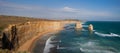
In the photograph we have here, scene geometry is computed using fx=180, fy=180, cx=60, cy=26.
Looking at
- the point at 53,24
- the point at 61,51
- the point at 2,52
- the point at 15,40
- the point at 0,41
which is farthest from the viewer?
the point at 53,24

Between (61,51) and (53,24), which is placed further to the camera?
(53,24)

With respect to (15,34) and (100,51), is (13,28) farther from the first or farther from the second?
(100,51)

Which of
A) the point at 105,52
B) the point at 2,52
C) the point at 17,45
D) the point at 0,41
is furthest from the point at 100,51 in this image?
the point at 2,52

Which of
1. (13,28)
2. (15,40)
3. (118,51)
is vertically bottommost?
(118,51)

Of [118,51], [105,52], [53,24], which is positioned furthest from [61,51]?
[53,24]

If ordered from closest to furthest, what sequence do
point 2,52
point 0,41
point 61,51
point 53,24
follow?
point 2,52 < point 0,41 < point 61,51 < point 53,24

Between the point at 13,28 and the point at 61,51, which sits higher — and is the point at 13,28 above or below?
above

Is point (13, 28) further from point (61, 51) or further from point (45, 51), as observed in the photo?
point (61, 51)

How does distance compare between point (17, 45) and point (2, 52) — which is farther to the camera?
point (17, 45)

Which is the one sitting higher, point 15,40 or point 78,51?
point 15,40
